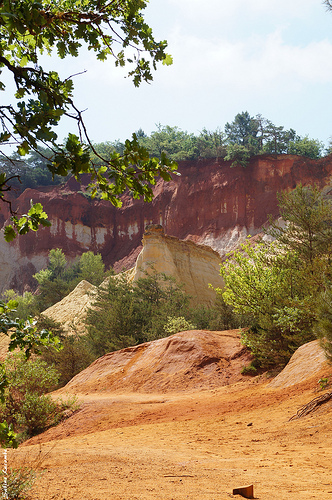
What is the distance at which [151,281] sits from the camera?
2691 centimetres

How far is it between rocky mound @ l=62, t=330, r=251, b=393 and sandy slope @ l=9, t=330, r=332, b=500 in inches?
81.7

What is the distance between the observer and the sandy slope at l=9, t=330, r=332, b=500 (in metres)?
3.71

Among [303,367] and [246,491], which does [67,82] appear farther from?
[303,367]

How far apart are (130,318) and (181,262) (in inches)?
446

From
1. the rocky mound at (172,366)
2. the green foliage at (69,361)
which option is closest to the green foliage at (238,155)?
the green foliage at (69,361)

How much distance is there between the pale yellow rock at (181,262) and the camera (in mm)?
30484

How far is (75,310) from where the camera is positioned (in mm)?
31234

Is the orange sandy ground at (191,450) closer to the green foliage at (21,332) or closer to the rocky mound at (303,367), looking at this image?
the rocky mound at (303,367)

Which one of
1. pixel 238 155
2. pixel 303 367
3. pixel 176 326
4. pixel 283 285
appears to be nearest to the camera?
pixel 303 367

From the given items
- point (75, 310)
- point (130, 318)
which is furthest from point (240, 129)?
point (130, 318)

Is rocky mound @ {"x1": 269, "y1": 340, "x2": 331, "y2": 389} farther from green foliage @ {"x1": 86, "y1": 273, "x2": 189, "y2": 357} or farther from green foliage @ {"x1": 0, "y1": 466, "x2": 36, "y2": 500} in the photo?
green foliage @ {"x1": 86, "y1": 273, "x2": 189, "y2": 357}

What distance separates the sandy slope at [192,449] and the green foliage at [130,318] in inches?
358

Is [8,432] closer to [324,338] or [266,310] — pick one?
[324,338]

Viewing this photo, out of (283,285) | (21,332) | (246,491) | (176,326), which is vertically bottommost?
(246,491)
